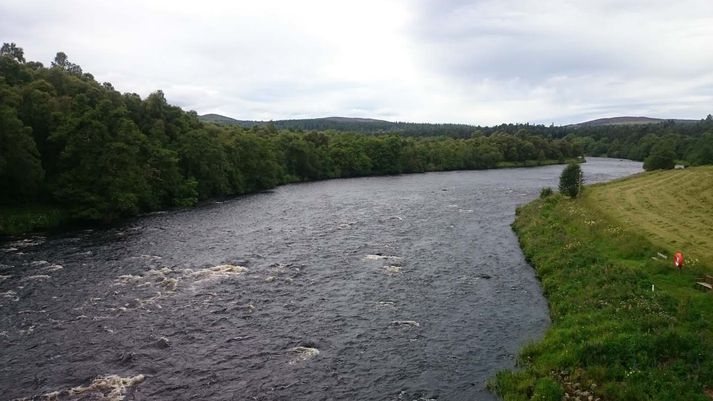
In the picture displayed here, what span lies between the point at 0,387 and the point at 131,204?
41.8 m

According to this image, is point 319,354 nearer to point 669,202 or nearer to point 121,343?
point 121,343

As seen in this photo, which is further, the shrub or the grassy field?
the grassy field

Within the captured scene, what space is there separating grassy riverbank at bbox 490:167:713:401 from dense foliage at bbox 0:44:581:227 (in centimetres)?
4885

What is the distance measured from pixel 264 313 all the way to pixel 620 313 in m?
19.2

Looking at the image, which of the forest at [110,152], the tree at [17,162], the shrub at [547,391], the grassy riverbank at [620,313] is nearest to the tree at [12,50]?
the forest at [110,152]

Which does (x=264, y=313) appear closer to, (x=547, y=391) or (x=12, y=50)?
(x=547, y=391)

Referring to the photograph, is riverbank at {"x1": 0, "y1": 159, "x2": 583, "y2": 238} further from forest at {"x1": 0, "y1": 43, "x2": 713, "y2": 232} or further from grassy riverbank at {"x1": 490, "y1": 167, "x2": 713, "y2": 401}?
grassy riverbank at {"x1": 490, "y1": 167, "x2": 713, "y2": 401}

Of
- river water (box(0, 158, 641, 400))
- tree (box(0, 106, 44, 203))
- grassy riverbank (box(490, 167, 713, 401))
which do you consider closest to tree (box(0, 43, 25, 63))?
A: tree (box(0, 106, 44, 203))

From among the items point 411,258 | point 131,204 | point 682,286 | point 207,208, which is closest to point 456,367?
point 682,286

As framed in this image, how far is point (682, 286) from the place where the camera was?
26.5 m

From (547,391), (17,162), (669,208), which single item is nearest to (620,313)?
(547,391)

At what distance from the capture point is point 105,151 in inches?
2295

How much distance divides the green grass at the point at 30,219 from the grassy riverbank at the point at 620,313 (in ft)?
166

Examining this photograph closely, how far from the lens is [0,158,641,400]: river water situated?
2058cm
